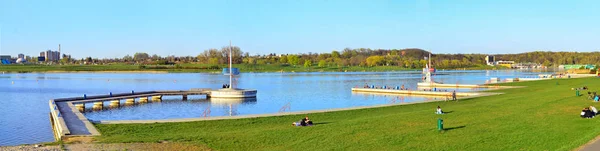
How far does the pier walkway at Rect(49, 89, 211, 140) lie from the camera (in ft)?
78.4

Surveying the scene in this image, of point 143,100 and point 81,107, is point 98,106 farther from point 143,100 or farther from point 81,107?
point 143,100

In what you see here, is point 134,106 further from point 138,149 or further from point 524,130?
point 524,130

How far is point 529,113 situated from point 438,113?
14.5ft

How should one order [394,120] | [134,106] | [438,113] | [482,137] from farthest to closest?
[134,106] → [438,113] → [394,120] → [482,137]

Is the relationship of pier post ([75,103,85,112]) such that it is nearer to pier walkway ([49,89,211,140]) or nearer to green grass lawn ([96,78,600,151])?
pier walkway ([49,89,211,140])

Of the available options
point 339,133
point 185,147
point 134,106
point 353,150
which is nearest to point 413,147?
point 353,150

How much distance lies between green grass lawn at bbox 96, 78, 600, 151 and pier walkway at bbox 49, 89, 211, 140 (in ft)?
3.23

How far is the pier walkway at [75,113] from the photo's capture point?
2391 cm

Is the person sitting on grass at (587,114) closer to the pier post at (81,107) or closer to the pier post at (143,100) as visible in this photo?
the pier post at (81,107)

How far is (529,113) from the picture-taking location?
84.3ft

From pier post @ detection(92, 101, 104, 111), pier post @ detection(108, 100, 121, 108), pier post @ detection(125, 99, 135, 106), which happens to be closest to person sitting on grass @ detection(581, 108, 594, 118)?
pier post @ detection(92, 101, 104, 111)

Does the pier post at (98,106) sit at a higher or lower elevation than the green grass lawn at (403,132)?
lower

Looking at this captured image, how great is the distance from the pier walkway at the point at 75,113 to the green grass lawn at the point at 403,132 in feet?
3.23

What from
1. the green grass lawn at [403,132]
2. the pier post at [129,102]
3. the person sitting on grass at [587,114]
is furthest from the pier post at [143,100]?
the person sitting on grass at [587,114]
